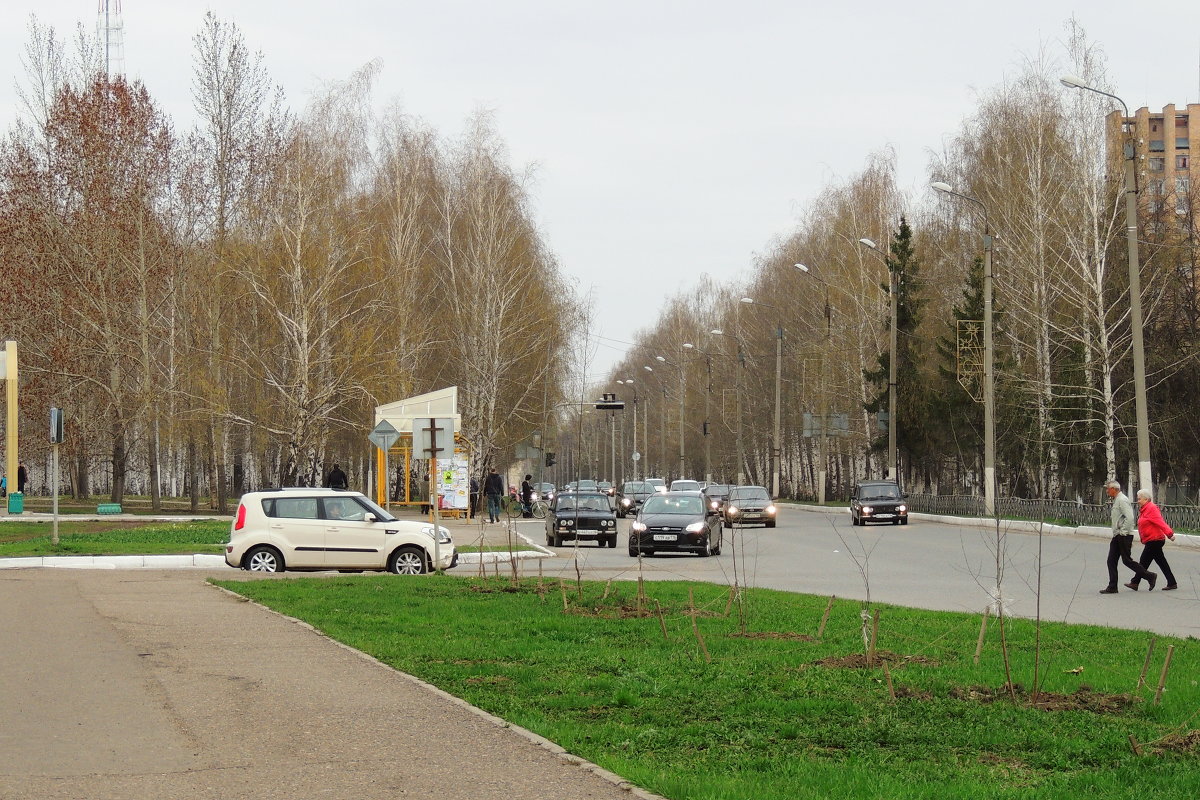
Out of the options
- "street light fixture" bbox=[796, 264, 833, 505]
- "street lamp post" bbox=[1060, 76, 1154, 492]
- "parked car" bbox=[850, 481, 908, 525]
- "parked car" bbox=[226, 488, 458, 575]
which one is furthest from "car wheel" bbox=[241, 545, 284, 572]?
"street light fixture" bbox=[796, 264, 833, 505]

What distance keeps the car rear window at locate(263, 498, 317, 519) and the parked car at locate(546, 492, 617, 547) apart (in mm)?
14117

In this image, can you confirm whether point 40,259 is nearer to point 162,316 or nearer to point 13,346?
point 162,316

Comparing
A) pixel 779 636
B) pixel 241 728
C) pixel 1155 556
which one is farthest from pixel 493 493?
pixel 241 728

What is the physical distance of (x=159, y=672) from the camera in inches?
456

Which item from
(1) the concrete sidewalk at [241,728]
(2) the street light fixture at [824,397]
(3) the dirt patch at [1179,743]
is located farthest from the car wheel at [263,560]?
(2) the street light fixture at [824,397]

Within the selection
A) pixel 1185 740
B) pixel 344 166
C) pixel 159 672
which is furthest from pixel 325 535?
pixel 344 166

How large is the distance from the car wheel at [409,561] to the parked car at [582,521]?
13131mm

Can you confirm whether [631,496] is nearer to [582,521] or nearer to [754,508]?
[754,508]

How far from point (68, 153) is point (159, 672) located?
4429 centimetres

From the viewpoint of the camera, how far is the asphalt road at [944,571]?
58.0ft

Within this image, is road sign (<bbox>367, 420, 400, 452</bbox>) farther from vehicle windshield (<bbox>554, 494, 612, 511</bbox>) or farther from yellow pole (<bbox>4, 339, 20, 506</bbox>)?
yellow pole (<bbox>4, 339, 20, 506</bbox>)

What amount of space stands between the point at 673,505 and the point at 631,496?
1225 inches

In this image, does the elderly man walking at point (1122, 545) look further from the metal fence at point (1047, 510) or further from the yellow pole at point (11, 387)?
the yellow pole at point (11, 387)

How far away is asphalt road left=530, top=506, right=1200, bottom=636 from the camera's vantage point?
17688 mm
